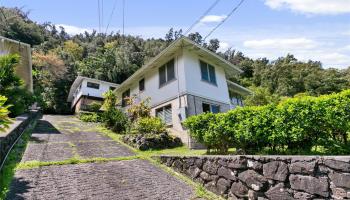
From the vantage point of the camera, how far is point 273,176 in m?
5.82

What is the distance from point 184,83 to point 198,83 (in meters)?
1.28

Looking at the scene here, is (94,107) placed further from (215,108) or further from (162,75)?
(215,108)

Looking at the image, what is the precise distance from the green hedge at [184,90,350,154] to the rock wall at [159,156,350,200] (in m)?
1.22

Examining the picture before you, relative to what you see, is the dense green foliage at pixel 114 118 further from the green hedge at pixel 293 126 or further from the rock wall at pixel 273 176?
the rock wall at pixel 273 176

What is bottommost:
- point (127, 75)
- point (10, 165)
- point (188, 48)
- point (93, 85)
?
point (10, 165)

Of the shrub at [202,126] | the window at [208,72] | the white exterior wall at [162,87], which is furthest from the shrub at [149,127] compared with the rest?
the window at [208,72]

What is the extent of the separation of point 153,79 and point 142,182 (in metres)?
12.1

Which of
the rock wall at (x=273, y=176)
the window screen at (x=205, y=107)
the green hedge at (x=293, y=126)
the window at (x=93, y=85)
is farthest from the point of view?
the window at (x=93, y=85)

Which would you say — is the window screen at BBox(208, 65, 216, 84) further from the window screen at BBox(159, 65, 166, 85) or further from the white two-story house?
the window screen at BBox(159, 65, 166, 85)

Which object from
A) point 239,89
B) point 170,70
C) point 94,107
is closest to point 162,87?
point 170,70

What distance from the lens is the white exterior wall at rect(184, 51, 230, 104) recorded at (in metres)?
16.4

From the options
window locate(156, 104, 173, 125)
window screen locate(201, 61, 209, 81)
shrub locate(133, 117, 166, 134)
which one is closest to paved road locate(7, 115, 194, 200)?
shrub locate(133, 117, 166, 134)

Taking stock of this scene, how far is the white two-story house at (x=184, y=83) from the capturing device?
52.6 feet

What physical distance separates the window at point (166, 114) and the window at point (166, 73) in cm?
159
